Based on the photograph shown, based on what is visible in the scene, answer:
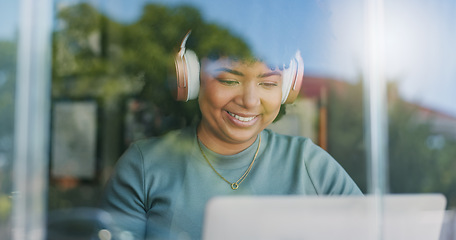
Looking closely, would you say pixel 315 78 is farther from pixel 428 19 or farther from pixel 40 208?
pixel 40 208

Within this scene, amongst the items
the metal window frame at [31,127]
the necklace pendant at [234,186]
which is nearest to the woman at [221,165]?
the necklace pendant at [234,186]

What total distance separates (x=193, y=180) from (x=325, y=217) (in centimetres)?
54

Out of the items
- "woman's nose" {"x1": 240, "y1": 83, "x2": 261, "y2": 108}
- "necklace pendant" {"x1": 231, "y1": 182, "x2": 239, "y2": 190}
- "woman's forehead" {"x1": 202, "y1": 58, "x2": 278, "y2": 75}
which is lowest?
"necklace pendant" {"x1": 231, "y1": 182, "x2": 239, "y2": 190}

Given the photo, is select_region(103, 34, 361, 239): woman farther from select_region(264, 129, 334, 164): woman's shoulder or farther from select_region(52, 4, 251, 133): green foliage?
select_region(52, 4, 251, 133): green foliage

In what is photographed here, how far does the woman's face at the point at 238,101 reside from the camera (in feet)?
6.18

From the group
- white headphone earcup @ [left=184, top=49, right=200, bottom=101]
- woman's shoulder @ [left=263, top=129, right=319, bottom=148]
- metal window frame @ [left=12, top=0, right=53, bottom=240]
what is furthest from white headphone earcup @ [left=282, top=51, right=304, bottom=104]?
metal window frame @ [left=12, top=0, right=53, bottom=240]

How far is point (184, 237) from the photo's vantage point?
72.7 inches

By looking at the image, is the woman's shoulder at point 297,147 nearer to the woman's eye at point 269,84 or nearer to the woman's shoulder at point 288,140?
the woman's shoulder at point 288,140

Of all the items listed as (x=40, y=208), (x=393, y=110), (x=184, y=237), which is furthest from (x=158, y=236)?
(x=393, y=110)

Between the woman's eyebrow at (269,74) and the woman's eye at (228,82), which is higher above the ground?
the woman's eyebrow at (269,74)

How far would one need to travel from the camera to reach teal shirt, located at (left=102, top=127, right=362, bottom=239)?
6.03ft

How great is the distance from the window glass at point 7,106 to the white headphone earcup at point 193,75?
622 mm

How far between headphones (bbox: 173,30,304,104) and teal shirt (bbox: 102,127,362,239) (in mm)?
160

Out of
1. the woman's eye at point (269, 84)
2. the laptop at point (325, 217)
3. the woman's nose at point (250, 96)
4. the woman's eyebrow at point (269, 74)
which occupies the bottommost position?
the laptop at point (325, 217)
